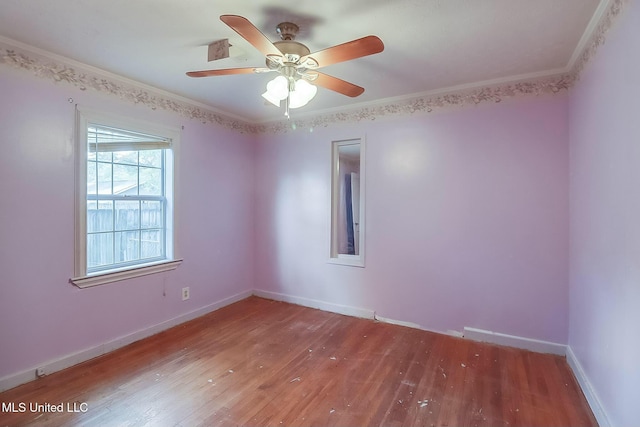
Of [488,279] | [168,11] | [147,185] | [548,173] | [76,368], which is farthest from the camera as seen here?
[147,185]

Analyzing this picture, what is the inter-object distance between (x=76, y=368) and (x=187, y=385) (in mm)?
981

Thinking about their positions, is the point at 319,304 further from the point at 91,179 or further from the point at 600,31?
the point at 600,31

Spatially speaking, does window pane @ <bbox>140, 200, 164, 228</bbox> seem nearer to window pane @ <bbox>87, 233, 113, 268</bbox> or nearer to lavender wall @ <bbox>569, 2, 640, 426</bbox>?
window pane @ <bbox>87, 233, 113, 268</bbox>

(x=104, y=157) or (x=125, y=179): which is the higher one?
(x=104, y=157)

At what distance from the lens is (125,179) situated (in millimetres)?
2873

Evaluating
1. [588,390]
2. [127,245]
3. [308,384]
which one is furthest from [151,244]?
[588,390]

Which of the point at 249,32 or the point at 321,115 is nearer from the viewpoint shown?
the point at 249,32

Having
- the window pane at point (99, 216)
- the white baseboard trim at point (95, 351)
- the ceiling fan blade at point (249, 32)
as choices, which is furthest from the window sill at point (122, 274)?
the ceiling fan blade at point (249, 32)

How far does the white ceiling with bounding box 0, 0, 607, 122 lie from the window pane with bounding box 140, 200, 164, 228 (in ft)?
3.87

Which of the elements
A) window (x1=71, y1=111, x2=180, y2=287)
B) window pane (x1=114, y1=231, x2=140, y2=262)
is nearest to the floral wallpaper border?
window (x1=71, y1=111, x2=180, y2=287)

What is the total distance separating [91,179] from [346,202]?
2661mm

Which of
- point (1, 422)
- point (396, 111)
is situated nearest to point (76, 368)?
point (1, 422)

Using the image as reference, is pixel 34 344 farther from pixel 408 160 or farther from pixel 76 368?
pixel 408 160

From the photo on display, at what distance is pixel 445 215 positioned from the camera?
2990mm
